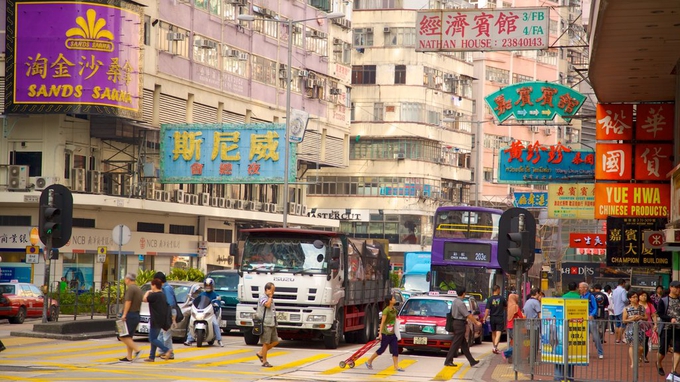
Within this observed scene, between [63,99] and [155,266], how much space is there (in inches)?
516

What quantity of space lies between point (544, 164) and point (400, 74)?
1870 inches

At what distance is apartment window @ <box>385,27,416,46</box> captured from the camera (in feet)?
279

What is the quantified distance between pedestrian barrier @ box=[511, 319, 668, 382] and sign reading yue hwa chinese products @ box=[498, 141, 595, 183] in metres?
17.3

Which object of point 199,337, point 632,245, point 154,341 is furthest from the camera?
point 632,245

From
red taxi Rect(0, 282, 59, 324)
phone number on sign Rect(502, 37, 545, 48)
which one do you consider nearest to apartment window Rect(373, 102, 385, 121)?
red taxi Rect(0, 282, 59, 324)

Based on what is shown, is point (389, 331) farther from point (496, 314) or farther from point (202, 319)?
point (496, 314)

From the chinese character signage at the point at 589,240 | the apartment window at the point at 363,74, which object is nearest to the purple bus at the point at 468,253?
the chinese character signage at the point at 589,240

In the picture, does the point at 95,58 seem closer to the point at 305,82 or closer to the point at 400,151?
the point at 305,82

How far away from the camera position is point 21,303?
1556 inches

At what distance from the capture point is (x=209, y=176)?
51.8 metres

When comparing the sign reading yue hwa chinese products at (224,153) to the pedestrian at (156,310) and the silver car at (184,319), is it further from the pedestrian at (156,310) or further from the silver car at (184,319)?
the pedestrian at (156,310)

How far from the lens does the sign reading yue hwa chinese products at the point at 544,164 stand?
124 ft

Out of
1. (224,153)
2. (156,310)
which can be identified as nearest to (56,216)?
(156,310)

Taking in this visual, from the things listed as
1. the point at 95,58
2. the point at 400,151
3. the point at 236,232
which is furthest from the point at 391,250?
the point at 95,58
